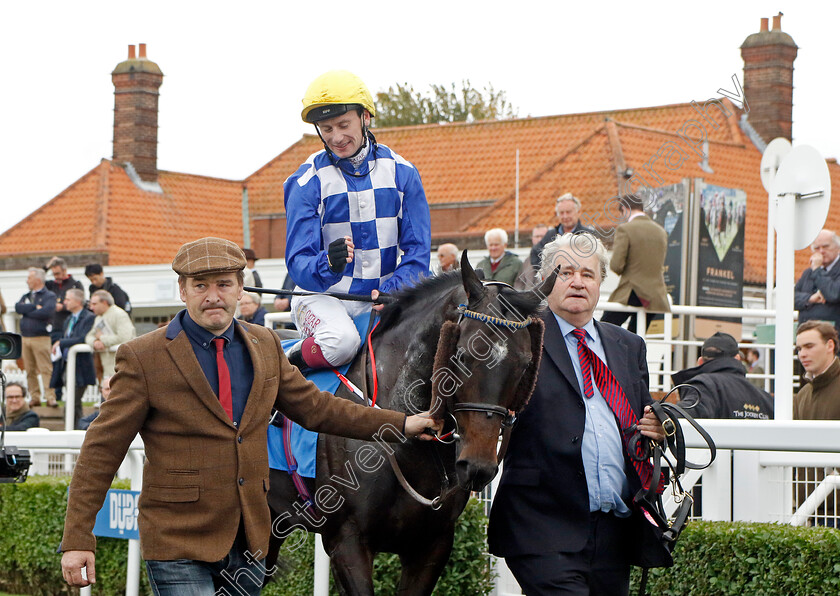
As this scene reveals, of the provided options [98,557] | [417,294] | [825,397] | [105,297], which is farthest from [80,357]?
[417,294]

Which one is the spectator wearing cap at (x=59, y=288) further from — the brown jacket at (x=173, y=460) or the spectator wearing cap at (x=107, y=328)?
the brown jacket at (x=173, y=460)

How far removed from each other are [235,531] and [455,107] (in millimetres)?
44341

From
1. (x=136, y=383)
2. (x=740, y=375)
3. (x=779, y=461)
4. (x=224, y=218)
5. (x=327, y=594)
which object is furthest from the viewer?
(x=224, y=218)

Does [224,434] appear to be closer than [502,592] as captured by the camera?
Yes

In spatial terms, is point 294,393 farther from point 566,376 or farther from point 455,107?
point 455,107

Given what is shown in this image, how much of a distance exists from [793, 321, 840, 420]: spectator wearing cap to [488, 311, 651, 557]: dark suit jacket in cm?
307

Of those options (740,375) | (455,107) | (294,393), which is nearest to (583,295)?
(294,393)

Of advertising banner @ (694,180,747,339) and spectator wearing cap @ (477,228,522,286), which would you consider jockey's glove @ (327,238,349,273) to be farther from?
advertising banner @ (694,180,747,339)

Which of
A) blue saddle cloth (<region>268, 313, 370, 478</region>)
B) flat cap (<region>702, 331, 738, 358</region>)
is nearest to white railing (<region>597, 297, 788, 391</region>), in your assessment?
flat cap (<region>702, 331, 738, 358</region>)

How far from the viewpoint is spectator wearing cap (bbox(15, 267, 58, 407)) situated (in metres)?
13.0

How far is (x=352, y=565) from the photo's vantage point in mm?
4168

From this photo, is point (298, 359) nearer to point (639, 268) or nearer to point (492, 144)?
point (639, 268)

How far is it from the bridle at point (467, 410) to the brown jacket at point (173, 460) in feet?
2.21

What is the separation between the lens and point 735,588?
4668mm
